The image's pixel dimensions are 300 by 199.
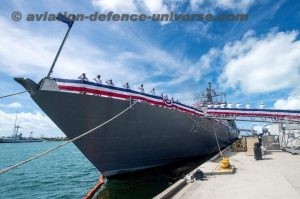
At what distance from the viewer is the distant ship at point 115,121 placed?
8023 mm

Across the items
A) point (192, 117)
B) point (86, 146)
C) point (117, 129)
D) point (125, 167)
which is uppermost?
point (192, 117)

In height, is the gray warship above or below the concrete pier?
above

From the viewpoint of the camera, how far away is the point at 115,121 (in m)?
9.20

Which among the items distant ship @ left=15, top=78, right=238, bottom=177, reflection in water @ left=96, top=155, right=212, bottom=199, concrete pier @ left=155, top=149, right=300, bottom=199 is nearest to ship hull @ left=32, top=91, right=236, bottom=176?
distant ship @ left=15, top=78, right=238, bottom=177

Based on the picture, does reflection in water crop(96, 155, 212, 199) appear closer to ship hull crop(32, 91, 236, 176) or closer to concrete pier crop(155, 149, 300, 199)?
ship hull crop(32, 91, 236, 176)

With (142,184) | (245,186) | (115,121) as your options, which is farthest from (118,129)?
(245,186)

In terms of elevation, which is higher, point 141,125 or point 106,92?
point 106,92

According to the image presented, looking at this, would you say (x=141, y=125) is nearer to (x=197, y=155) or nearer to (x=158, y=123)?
(x=158, y=123)

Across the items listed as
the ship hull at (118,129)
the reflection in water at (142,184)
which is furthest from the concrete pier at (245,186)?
the ship hull at (118,129)

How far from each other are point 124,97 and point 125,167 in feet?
9.53

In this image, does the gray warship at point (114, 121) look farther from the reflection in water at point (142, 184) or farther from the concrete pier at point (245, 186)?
the concrete pier at point (245, 186)

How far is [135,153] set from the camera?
33.7ft

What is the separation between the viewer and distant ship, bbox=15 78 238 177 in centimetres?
802

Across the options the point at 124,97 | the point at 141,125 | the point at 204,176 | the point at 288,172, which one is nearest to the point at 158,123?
the point at 141,125
